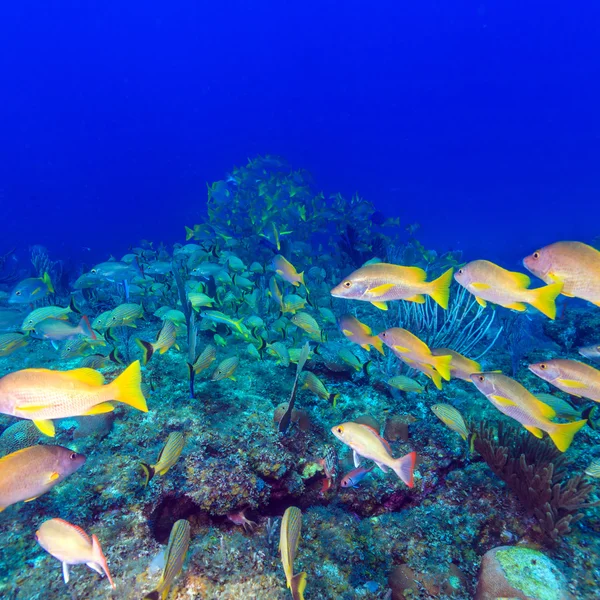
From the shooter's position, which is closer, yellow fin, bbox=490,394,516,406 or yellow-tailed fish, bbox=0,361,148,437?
yellow-tailed fish, bbox=0,361,148,437

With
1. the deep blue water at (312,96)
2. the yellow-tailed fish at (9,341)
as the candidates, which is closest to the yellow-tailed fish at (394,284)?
the yellow-tailed fish at (9,341)

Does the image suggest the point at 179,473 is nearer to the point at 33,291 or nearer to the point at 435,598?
the point at 435,598

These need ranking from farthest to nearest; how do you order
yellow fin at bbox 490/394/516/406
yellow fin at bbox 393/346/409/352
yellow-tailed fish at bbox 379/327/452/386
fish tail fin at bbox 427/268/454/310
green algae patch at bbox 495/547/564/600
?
yellow fin at bbox 393/346/409/352, yellow-tailed fish at bbox 379/327/452/386, fish tail fin at bbox 427/268/454/310, yellow fin at bbox 490/394/516/406, green algae patch at bbox 495/547/564/600

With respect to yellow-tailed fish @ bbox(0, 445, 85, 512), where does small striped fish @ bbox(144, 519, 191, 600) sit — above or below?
below

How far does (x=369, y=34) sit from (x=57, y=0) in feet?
363

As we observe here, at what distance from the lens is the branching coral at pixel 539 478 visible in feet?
9.40

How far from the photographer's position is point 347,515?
10.7ft

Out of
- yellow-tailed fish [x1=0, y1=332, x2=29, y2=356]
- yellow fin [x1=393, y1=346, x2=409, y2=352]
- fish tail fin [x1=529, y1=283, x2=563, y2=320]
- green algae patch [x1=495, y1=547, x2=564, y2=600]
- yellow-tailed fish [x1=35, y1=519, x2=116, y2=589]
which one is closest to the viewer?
yellow-tailed fish [x1=35, y1=519, x2=116, y2=589]

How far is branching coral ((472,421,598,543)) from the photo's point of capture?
9.40 ft

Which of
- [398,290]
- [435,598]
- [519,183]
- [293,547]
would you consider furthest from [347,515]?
[519,183]

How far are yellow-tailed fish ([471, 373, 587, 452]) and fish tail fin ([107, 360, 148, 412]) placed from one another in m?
2.68

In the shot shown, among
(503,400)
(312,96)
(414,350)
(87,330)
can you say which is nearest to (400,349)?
(414,350)

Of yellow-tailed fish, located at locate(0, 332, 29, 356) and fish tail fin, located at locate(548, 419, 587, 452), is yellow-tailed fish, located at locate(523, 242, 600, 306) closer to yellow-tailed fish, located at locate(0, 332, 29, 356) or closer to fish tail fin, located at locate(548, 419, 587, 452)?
fish tail fin, located at locate(548, 419, 587, 452)

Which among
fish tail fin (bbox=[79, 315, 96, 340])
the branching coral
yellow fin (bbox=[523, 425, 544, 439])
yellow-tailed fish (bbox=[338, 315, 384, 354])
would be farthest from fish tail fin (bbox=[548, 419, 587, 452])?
fish tail fin (bbox=[79, 315, 96, 340])
